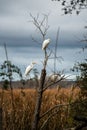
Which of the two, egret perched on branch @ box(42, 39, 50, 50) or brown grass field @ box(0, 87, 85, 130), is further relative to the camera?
brown grass field @ box(0, 87, 85, 130)

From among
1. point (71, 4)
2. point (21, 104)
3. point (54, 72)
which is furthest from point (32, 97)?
point (71, 4)

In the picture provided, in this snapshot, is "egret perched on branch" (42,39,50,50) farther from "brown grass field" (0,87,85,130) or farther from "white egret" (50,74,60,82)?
"brown grass field" (0,87,85,130)

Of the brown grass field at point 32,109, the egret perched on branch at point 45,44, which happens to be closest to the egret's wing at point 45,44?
the egret perched on branch at point 45,44

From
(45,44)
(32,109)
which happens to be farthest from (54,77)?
(32,109)

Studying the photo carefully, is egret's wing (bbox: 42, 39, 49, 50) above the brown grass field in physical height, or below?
above

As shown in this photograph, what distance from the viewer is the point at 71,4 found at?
47.6ft

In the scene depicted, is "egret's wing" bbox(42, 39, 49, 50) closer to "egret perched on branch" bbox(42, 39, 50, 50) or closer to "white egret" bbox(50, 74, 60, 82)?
"egret perched on branch" bbox(42, 39, 50, 50)

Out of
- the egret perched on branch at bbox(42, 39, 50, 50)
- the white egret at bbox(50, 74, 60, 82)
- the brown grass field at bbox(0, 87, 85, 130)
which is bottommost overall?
the brown grass field at bbox(0, 87, 85, 130)

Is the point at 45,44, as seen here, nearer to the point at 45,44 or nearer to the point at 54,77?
the point at 45,44

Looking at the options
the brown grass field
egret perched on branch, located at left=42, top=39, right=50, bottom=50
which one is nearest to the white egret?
egret perched on branch, located at left=42, top=39, right=50, bottom=50

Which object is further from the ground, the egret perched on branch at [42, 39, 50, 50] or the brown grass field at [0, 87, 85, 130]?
the egret perched on branch at [42, 39, 50, 50]

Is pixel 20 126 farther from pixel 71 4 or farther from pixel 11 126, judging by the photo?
pixel 71 4

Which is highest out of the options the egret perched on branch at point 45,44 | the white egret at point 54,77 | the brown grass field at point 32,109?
the egret perched on branch at point 45,44

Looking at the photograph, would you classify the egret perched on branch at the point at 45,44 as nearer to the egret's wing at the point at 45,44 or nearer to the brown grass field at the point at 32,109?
the egret's wing at the point at 45,44
